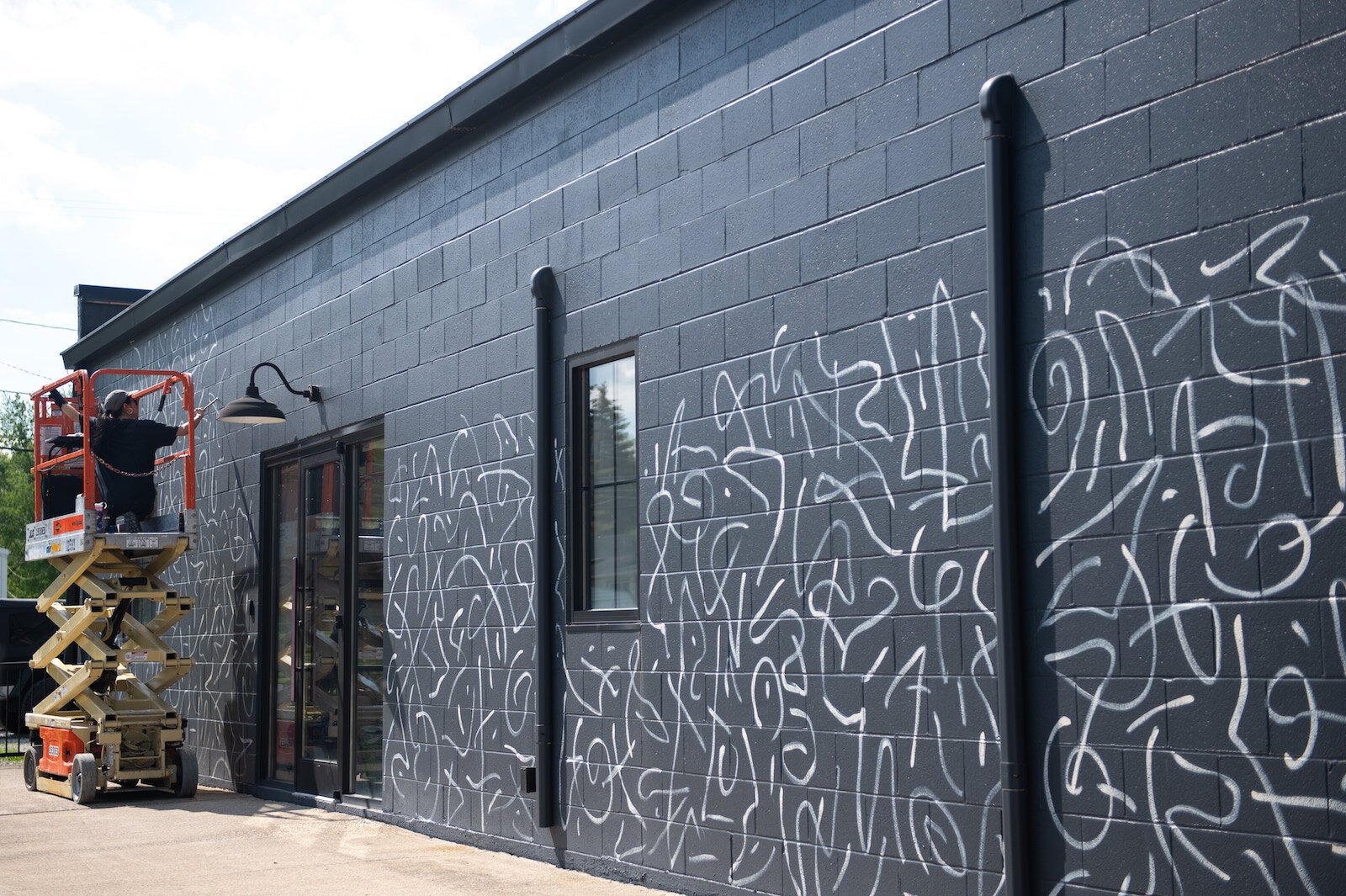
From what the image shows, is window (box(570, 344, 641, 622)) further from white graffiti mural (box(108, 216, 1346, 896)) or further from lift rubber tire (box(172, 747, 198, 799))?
lift rubber tire (box(172, 747, 198, 799))

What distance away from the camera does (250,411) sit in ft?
38.3

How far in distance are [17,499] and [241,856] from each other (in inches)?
1698

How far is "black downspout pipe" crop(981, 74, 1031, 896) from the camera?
5.34m

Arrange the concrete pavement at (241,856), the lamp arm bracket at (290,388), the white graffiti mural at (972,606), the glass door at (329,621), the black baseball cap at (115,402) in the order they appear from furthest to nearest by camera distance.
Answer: the black baseball cap at (115,402), the lamp arm bracket at (290,388), the glass door at (329,621), the concrete pavement at (241,856), the white graffiti mural at (972,606)

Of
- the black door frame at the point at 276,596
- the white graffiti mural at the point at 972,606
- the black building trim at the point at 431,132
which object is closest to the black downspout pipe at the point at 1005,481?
the white graffiti mural at the point at 972,606

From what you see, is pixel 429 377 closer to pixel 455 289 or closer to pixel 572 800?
pixel 455 289

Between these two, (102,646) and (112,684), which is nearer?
(102,646)

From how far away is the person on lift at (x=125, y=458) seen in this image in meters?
12.3

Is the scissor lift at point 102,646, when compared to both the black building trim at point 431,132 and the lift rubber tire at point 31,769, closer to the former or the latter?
the lift rubber tire at point 31,769

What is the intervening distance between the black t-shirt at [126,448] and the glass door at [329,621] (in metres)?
1.04

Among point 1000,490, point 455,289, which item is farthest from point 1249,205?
point 455,289

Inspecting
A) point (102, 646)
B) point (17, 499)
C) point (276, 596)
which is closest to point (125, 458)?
point (102, 646)

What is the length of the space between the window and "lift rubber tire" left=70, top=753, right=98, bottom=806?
556cm

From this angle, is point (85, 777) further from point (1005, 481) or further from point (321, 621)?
point (1005, 481)
